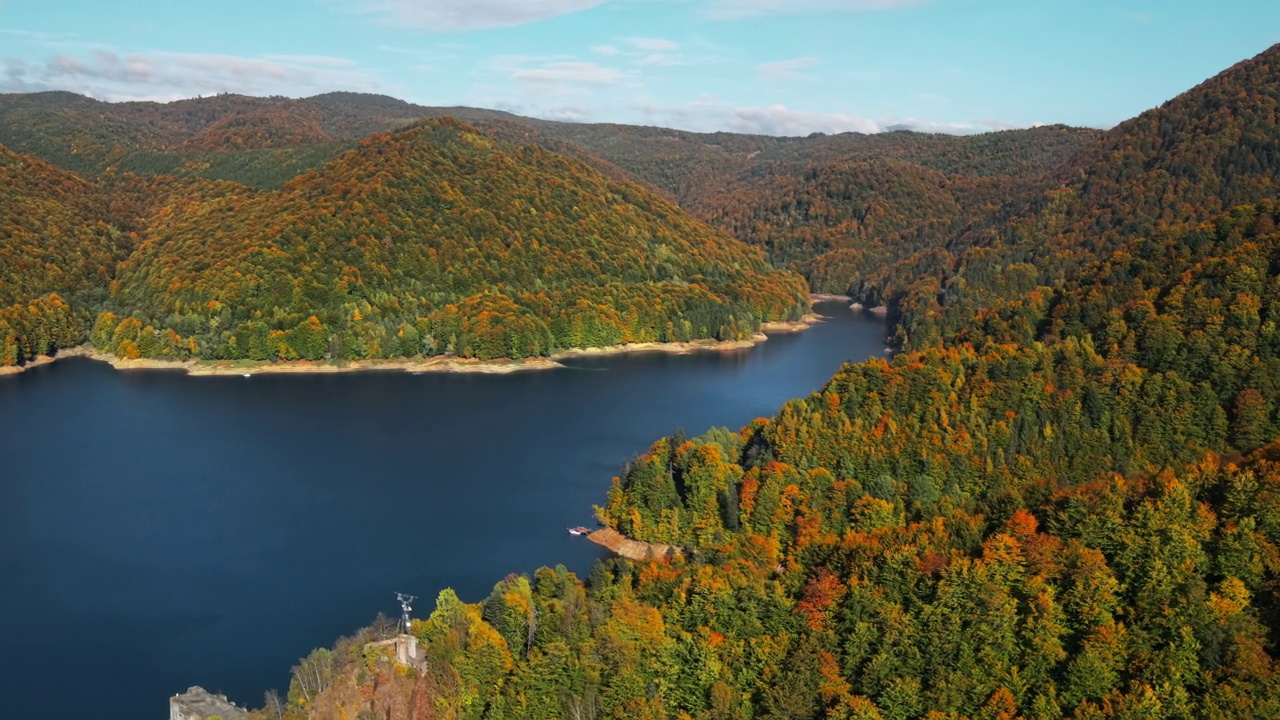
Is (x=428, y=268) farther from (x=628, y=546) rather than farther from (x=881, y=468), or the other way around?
(x=881, y=468)

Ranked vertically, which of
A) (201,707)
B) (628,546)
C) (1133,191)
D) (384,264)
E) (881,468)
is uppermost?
(1133,191)

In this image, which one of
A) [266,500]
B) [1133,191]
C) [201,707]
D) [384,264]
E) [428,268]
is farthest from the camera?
[1133,191]

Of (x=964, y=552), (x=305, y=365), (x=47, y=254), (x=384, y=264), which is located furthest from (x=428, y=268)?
(x=964, y=552)

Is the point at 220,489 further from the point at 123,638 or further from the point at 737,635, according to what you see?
the point at 737,635

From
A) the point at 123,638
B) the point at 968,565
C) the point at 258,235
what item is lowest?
the point at 123,638

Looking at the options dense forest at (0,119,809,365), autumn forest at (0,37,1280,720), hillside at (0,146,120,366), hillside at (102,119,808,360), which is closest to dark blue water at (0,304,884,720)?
autumn forest at (0,37,1280,720)

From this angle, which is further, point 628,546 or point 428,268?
point 428,268

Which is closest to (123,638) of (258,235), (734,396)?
(734,396)

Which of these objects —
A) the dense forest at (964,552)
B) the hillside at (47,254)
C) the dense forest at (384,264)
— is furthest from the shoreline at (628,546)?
the hillside at (47,254)
